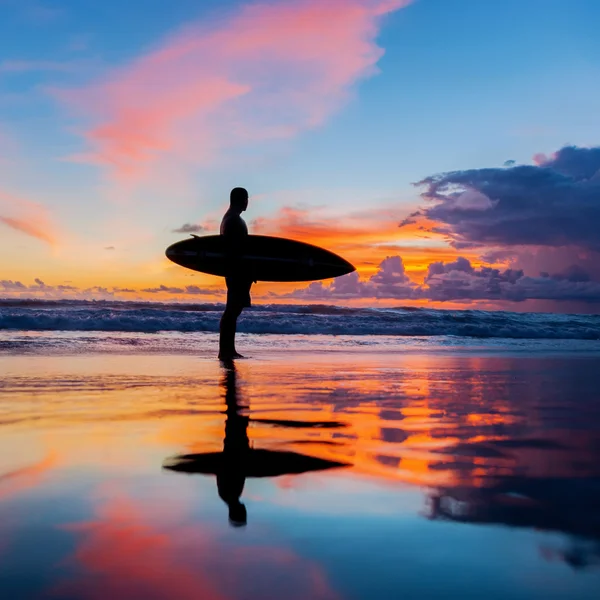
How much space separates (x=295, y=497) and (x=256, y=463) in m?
0.57

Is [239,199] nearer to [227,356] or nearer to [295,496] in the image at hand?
[227,356]

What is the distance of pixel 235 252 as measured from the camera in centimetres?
927

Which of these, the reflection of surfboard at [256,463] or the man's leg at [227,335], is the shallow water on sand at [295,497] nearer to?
the reflection of surfboard at [256,463]

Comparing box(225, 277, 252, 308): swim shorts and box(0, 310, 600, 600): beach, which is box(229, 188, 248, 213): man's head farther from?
box(0, 310, 600, 600): beach

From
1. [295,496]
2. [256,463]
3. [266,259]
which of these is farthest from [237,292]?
[295,496]

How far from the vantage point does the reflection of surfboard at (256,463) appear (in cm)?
253

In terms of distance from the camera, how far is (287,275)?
35.7ft

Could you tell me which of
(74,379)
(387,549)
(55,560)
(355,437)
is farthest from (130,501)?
(74,379)

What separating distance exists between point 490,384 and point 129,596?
5.51 m

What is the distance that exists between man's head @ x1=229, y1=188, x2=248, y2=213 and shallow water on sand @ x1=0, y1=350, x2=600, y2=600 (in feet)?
15.5

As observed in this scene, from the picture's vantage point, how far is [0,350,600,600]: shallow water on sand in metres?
1.48

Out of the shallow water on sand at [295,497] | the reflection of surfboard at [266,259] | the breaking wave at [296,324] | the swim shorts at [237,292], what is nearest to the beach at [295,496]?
the shallow water on sand at [295,497]

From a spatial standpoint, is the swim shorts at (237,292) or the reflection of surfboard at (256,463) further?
the swim shorts at (237,292)

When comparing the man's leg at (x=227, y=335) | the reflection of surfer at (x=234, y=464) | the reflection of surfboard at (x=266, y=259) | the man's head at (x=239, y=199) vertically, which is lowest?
the reflection of surfer at (x=234, y=464)
